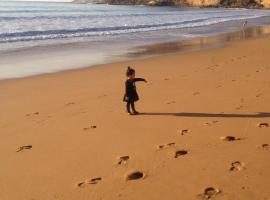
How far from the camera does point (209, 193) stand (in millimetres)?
3967

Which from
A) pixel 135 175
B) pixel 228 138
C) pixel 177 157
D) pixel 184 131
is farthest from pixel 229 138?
pixel 135 175

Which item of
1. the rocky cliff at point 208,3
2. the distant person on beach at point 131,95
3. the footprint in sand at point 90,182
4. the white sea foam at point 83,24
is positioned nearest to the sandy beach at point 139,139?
the footprint in sand at point 90,182

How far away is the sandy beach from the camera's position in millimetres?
4199

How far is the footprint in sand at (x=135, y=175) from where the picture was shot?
442cm

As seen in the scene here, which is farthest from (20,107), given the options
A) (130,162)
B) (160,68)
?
(160,68)

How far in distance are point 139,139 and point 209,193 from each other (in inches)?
74.7

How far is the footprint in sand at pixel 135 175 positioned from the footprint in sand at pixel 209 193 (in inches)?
28.4

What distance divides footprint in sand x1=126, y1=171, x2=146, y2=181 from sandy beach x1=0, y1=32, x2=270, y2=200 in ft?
0.03

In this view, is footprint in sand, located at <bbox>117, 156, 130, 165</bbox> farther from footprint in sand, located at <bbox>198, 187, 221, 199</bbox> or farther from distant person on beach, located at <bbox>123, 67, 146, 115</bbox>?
distant person on beach, located at <bbox>123, 67, 146, 115</bbox>

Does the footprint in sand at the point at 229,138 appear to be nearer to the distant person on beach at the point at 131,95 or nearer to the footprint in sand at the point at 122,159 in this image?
the footprint in sand at the point at 122,159

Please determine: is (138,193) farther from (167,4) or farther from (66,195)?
(167,4)

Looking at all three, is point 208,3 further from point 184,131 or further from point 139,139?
point 139,139

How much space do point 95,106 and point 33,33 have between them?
63.8ft

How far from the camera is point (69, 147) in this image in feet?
18.2
